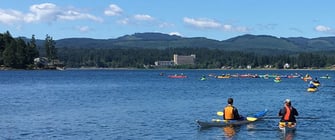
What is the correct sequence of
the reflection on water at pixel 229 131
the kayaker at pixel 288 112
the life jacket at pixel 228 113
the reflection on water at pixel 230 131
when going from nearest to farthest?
1. the reflection on water at pixel 230 131
2. the reflection on water at pixel 229 131
3. the kayaker at pixel 288 112
4. the life jacket at pixel 228 113

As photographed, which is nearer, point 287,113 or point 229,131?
point 287,113

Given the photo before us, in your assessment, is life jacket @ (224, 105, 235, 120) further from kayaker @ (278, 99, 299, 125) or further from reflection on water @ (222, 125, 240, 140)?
kayaker @ (278, 99, 299, 125)

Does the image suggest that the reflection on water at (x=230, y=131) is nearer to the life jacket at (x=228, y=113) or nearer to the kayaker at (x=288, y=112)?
the life jacket at (x=228, y=113)

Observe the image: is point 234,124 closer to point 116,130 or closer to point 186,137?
point 186,137

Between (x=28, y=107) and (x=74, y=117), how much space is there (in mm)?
12394

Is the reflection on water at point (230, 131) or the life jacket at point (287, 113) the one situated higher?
the life jacket at point (287, 113)

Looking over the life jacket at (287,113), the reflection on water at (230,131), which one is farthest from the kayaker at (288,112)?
the reflection on water at (230,131)

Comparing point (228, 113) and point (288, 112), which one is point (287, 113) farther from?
point (228, 113)

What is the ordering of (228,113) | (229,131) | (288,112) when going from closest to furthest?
(288,112)
(229,131)
(228,113)

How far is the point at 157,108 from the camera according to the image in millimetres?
55625

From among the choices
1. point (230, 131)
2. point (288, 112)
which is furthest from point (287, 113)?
point (230, 131)

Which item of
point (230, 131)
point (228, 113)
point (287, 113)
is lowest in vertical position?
point (230, 131)

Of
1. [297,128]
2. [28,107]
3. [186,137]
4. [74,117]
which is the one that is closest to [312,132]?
[297,128]

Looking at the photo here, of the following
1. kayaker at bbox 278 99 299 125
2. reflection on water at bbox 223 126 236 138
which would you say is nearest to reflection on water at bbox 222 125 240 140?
reflection on water at bbox 223 126 236 138
